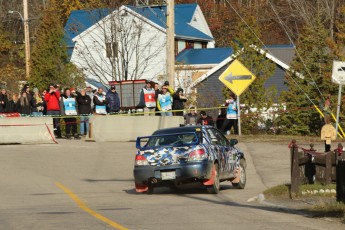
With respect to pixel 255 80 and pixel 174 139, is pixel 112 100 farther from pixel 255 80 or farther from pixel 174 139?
pixel 174 139

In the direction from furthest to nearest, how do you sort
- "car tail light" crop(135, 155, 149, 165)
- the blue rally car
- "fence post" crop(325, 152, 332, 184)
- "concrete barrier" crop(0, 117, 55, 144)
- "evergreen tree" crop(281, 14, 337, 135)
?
1. "evergreen tree" crop(281, 14, 337, 135)
2. "concrete barrier" crop(0, 117, 55, 144)
3. "car tail light" crop(135, 155, 149, 165)
4. the blue rally car
5. "fence post" crop(325, 152, 332, 184)

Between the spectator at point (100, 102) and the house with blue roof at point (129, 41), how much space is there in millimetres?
17269

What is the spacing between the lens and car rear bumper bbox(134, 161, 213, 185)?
20562 millimetres

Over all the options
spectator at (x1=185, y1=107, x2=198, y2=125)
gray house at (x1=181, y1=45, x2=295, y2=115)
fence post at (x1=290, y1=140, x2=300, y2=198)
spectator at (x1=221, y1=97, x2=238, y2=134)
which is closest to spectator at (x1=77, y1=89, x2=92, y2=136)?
spectator at (x1=185, y1=107, x2=198, y2=125)

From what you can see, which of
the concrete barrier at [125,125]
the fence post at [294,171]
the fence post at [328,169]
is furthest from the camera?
the concrete barrier at [125,125]

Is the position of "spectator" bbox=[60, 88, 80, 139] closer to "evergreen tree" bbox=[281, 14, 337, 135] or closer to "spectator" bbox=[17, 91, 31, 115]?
"spectator" bbox=[17, 91, 31, 115]

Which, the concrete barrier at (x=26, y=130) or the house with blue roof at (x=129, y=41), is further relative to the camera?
the house with blue roof at (x=129, y=41)

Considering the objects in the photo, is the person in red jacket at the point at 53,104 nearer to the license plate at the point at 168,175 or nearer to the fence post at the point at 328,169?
the license plate at the point at 168,175

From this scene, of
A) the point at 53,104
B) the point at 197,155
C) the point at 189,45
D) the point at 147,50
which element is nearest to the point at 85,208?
the point at 197,155

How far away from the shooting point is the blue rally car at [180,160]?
20672mm

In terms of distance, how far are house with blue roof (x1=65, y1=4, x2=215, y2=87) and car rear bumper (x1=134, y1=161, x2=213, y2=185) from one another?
3229 cm

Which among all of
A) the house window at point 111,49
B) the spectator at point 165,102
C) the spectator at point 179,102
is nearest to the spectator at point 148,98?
the spectator at point 165,102

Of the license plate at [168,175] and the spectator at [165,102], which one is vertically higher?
the spectator at [165,102]

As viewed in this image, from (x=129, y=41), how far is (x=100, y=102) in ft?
85.6
